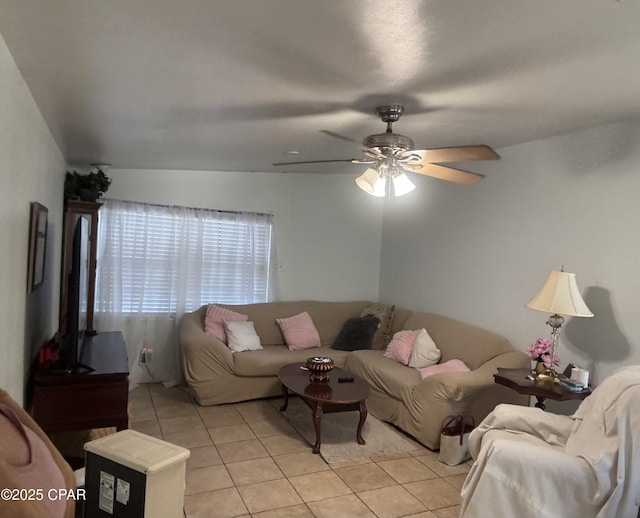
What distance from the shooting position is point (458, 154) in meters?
2.49

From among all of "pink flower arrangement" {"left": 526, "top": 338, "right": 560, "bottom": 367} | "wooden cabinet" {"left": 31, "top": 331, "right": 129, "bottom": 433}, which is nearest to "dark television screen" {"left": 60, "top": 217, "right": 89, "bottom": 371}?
"wooden cabinet" {"left": 31, "top": 331, "right": 129, "bottom": 433}

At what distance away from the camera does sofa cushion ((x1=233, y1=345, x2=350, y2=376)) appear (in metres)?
4.35

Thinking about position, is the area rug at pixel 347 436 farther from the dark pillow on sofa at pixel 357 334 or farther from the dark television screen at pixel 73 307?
the dark television screen at pixel 73 307

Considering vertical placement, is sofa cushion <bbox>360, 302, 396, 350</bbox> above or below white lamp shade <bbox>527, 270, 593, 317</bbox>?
below

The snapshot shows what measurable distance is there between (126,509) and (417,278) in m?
4.06

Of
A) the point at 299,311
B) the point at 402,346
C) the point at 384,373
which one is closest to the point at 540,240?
the point at 402,346

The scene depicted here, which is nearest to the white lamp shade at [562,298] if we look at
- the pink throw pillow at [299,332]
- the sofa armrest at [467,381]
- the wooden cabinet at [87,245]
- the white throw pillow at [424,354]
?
the sofa armrest at [467,381]

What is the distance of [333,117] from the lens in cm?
279

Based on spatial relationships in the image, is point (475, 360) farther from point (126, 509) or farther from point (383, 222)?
point (126, 509)

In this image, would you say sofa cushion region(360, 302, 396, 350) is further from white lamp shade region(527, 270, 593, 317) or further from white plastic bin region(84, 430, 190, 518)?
white plastic bin region(84, 430, 190, 518)

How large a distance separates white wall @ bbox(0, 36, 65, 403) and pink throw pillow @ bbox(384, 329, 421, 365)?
2928 mm

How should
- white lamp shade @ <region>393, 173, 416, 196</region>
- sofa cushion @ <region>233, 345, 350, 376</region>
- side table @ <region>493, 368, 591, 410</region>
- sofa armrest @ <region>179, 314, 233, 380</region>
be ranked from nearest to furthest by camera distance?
white lamp shade @ <region>393, 173, 416, 196</region>
side table @ <region>493, 368, 591, 410</region>
sofa armrest @ <region>179, 314, 233, 380</region>
sofa cushion @ <region>233, 345, 350, 376</region>

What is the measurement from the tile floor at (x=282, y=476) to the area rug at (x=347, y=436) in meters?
0.08

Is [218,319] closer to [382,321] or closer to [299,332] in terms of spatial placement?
[299,332]
